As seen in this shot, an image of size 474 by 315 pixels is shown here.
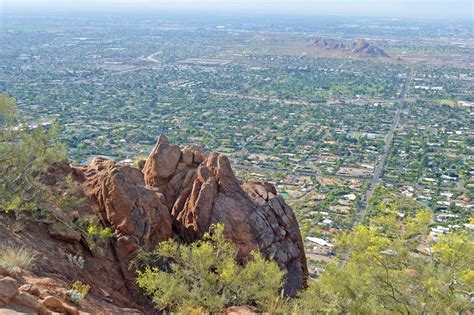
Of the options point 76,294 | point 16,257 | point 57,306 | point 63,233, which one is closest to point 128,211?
point 63,233

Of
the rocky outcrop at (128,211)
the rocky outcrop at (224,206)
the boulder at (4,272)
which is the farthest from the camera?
the rocky outcrop at (224,206)

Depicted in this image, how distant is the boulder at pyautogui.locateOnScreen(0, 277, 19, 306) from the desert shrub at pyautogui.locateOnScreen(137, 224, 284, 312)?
5427 mm

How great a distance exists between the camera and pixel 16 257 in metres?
14.4

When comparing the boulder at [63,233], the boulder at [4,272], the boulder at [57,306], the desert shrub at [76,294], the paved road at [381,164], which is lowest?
the paved road at [381,164]

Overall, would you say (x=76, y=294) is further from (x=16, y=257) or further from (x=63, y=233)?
(x=63, y=233)

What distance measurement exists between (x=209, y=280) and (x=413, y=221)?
784cm

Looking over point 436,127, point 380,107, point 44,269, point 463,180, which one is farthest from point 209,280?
point 380,107

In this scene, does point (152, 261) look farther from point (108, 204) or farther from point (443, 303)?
point (443, 303)

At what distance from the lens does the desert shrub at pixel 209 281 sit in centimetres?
1639

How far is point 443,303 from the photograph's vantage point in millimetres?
15211

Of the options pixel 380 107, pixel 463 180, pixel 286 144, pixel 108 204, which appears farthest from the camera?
pixel 380 107

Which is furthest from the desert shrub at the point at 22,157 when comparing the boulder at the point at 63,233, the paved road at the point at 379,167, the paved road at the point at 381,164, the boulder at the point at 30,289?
the paved road at the point at 381,164

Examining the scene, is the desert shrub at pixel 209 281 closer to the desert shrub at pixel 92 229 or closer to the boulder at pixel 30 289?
the desert shrub at pixel 92 229

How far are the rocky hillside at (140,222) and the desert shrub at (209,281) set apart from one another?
1280 mm
